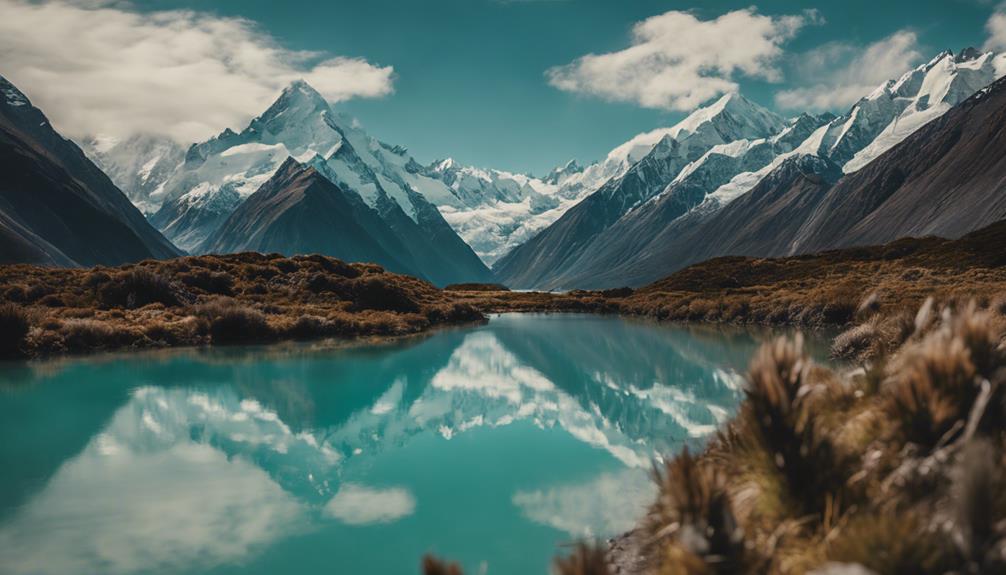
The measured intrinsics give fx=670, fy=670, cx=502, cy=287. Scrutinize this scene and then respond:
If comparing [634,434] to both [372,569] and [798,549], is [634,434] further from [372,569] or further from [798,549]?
[798,549]

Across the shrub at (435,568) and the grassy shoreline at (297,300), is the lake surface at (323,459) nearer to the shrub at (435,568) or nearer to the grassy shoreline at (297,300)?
the shrub at (435,568)

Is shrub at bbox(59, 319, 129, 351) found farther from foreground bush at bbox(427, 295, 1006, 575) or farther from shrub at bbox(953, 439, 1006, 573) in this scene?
shrub at bbox(953, 439, 1006, 573)

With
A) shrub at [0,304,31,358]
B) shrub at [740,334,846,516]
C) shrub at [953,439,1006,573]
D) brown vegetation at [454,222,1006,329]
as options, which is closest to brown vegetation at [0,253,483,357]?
shrub at [0,304,31,358]

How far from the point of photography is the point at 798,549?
4.71m

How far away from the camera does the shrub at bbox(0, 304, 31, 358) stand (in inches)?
1140

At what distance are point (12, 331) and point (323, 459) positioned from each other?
2362 cm

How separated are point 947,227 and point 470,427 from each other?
188 m

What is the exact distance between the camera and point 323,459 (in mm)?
13859

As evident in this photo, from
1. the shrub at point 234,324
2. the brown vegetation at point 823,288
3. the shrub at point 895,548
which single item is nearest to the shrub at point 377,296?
the shrub at point 234,324

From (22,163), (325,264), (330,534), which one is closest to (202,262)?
(325,264)

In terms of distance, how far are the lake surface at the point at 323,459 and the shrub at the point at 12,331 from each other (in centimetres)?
353

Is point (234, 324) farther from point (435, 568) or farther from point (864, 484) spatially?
point (864, 484)

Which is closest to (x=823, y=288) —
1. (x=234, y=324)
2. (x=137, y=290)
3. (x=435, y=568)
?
(x=234, y=324)

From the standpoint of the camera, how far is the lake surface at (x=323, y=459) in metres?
8.94
